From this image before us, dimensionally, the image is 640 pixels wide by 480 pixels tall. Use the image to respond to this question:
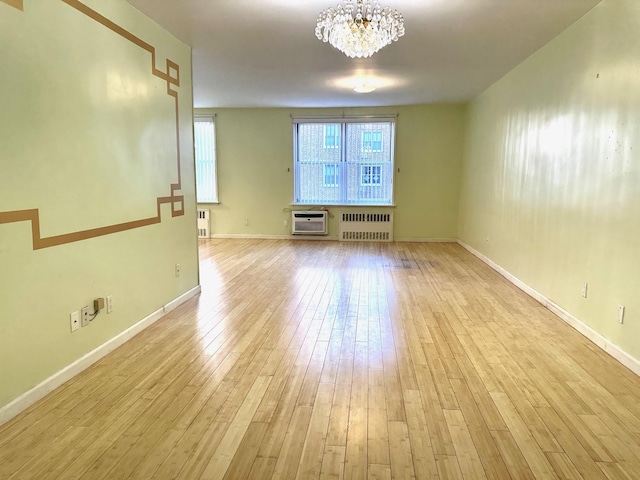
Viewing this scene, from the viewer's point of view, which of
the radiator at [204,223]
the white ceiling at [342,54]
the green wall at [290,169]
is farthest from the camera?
the radiator at [204,223]

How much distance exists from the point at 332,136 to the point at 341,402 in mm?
6452

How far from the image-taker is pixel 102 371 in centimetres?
259

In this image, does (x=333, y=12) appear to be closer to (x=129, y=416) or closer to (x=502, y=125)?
(x=129, y=416)

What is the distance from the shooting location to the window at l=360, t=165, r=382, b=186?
7995 millimetres

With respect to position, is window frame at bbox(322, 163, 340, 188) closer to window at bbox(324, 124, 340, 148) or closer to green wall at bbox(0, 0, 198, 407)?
window at bbox(324, 124, 340, 148)

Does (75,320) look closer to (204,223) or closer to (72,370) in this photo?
(72,370)

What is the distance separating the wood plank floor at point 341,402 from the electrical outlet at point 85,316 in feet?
0.94

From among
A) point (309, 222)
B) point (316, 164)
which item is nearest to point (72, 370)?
point (309, 222)

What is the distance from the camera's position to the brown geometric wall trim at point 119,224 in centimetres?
215

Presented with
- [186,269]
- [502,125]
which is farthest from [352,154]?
[186,269]

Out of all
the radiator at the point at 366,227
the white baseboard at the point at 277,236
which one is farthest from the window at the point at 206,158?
the radiator at the point at 366,227

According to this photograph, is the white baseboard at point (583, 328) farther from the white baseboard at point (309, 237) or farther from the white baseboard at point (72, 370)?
the white baseboard at point (72, 370)

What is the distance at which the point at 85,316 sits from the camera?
2646mm

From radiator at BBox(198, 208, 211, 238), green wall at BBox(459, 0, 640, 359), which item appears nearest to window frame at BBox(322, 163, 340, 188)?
radiator at BBox(198, 208, 211, 238)
